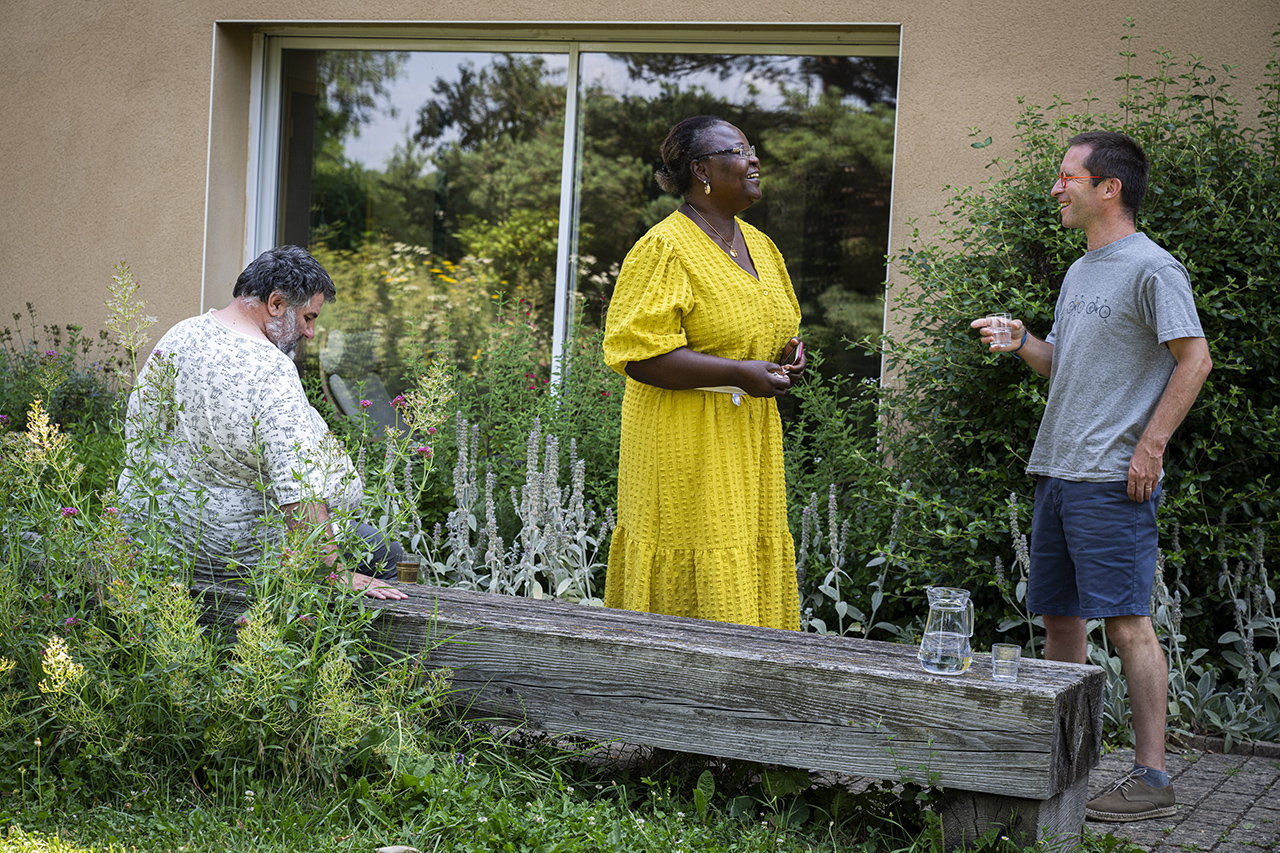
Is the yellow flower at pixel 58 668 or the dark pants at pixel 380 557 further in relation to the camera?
the dark pants at pixel 380 557

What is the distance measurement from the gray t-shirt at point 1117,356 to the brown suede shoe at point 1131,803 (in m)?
0.83

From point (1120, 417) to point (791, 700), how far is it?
1.27 metres

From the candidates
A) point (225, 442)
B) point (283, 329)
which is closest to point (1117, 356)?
point (283, 329)

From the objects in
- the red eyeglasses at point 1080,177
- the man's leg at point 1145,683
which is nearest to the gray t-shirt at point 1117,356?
the red eyeglasses at point 1080,177

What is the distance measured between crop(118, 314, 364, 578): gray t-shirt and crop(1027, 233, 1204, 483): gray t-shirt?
1965 millimetres

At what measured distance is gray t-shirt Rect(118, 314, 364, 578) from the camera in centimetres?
268

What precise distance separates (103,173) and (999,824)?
240 inches

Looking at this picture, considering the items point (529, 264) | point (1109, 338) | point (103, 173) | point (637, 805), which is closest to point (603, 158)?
point (529, 264)

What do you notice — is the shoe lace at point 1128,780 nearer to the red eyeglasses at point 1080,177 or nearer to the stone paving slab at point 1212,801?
the stone paving slab at point 1212,801

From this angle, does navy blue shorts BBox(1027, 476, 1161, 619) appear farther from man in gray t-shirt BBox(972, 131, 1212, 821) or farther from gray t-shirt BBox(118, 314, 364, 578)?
gray t-shirt BBox(118, 314, 364, 578)

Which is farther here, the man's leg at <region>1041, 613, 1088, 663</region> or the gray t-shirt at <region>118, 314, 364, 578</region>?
the man's leg at <region>1041, 613, 1088, 663</region>

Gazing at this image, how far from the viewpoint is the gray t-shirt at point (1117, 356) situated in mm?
3006

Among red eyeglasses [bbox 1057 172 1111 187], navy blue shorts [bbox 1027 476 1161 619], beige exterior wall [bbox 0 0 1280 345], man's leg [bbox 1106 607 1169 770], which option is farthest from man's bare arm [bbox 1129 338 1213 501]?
beige exterior wall [bbox 0 0 1280 345]

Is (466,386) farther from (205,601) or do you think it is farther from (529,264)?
(205,601)
